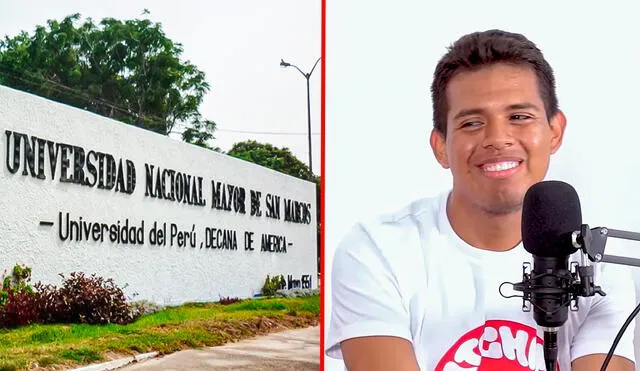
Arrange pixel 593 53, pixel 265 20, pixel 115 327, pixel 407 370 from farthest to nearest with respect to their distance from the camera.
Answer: pixel 115 327
pixel 265 20
pixel 593 53
pixel 407 370

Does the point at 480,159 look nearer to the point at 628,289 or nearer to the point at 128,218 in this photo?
the point at 628,289

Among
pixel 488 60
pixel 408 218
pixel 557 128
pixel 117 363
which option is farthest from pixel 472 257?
pixel 117 363

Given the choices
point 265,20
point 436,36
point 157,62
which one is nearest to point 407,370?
point 436,36

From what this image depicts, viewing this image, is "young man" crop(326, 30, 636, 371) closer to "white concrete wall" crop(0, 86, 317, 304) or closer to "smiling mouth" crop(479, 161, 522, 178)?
"smiling mouth" crop(479, 161, 522, 178)

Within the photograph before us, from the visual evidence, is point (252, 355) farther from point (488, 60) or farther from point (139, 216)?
point (488, 60)

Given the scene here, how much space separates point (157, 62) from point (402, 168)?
2.94 meters

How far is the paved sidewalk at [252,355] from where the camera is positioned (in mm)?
4300

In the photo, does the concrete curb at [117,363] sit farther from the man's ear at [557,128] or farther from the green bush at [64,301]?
the man's ear at [557,128]

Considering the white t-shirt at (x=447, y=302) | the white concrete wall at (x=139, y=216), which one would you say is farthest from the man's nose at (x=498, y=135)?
the white concrete wall at (x=139, y=216)

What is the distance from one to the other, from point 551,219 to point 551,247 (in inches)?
2.6

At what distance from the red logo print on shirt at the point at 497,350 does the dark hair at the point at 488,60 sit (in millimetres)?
568

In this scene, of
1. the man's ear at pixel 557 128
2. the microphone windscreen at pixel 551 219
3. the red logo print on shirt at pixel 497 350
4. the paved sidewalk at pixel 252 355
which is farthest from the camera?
the paved sidewalk at pixel 252 355

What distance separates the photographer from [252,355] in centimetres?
468

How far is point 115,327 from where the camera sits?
474 centimetres
